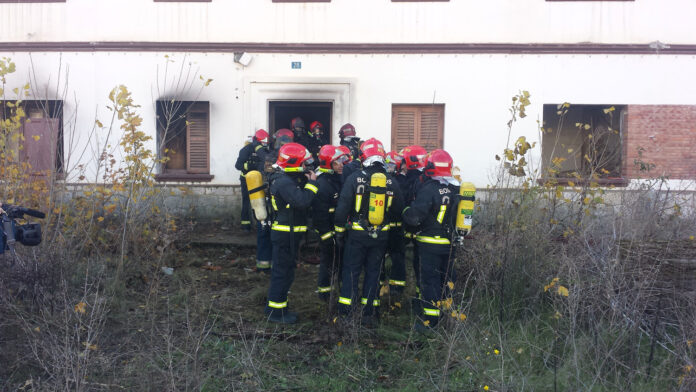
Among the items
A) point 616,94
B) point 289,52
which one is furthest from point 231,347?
point 616,94

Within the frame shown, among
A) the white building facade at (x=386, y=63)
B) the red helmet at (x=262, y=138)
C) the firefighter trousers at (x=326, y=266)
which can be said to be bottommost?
the firefighter trousers at (x=326, y=266)

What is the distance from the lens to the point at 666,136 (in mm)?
10844

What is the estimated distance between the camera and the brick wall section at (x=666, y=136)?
10.8 meters

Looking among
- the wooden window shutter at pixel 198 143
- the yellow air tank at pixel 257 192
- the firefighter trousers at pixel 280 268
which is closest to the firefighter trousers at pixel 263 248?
the yellow air tank at pixel 257 192

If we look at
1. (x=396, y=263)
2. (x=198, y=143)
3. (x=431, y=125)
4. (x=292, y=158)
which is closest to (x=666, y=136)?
(x=431, y=125)

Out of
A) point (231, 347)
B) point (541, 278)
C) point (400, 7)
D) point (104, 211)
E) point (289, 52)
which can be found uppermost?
point (400, 7)

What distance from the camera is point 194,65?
1088 centimetres

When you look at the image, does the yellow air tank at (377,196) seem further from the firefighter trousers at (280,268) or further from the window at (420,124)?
the window at (420,124)

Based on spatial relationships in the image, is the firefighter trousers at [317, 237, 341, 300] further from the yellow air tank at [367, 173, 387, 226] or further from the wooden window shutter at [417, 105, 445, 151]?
the wooden window shutter at [417, 105, 445, 151]

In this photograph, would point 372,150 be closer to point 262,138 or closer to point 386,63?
point 262,138

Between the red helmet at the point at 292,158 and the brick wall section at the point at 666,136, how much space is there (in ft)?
24.5

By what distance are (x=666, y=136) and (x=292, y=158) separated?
8.17 m

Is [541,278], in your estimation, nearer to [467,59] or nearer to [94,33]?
[467,59]

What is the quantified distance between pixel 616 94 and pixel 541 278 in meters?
6.14
